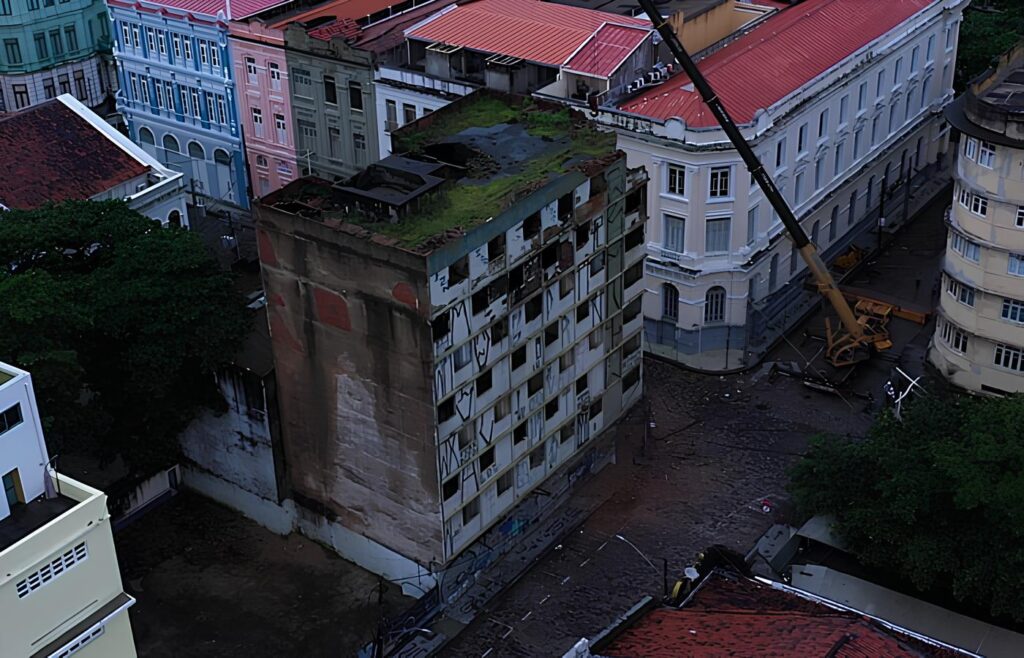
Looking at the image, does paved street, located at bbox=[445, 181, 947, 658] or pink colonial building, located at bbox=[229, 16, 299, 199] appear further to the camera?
pink colonial building, located at bbox=[229, 16, 299, 199]

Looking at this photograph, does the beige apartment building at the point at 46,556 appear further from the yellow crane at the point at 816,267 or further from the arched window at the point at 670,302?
the arched window at the point at 670,302

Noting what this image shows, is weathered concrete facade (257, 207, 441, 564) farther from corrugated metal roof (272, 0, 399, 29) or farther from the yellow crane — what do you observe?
corrugated metal roof (272, 0, 399, 29)

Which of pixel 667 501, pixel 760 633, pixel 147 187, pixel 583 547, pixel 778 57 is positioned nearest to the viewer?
pixel 760 633

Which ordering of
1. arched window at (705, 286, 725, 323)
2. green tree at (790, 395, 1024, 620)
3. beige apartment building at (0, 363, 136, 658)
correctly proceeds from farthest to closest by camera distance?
arched window at (705, 286, 725, 323)
green tree at (790, 395, 1024, 620)
beige apartment building at (0, 363, 136, 658)

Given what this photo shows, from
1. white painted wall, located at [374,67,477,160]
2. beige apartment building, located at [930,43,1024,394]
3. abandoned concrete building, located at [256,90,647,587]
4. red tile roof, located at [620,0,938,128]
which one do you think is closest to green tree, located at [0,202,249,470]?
abandoned concrete building, located at [256,90,647,587]

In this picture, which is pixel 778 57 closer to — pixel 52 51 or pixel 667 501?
pixel 667 501

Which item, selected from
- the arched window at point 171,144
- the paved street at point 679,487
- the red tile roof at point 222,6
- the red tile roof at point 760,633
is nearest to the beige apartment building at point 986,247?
the paved street at point 679,487

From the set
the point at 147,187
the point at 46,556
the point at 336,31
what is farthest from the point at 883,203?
the point at 46,556
